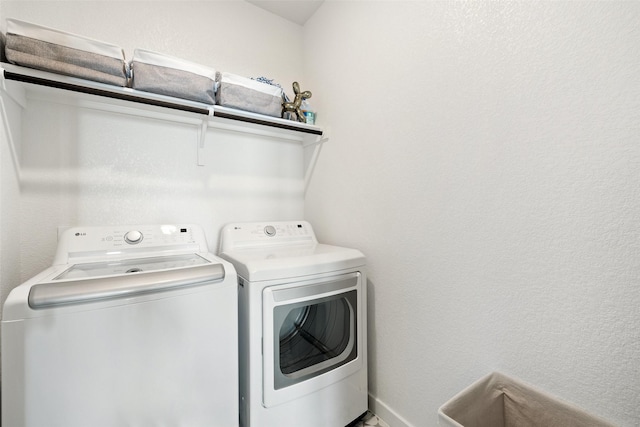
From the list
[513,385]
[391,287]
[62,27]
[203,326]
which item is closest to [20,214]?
[62,27]

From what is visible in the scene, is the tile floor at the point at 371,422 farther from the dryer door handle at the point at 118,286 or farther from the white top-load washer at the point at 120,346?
the dryer door handle at the point at 118,286

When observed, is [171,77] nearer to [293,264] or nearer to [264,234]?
[264,234]

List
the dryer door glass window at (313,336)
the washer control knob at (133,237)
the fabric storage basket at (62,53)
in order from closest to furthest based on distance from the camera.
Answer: the fabric storage basket at (62,53), the dryer door glass window at (313,336), the washer control knob at (133,237)

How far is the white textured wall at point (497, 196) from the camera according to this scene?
763 mm

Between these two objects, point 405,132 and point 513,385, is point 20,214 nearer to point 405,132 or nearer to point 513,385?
point 405,132

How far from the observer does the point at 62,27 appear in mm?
1388

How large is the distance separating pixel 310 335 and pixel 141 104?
1531 millimetres

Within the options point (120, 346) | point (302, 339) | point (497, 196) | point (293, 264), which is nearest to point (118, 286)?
point (120, 346)

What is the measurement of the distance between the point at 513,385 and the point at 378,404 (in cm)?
81

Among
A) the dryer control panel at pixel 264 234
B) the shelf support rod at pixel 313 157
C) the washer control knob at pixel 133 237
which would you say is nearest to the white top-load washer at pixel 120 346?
the washer control knob at pixel 133 237

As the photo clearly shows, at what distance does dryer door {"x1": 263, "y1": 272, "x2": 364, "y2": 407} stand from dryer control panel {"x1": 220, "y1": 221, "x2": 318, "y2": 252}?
0.58 meters

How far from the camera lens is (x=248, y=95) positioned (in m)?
1.55

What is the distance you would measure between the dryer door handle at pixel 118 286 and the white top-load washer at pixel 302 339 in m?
0.21

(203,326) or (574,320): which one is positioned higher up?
(574,320)
